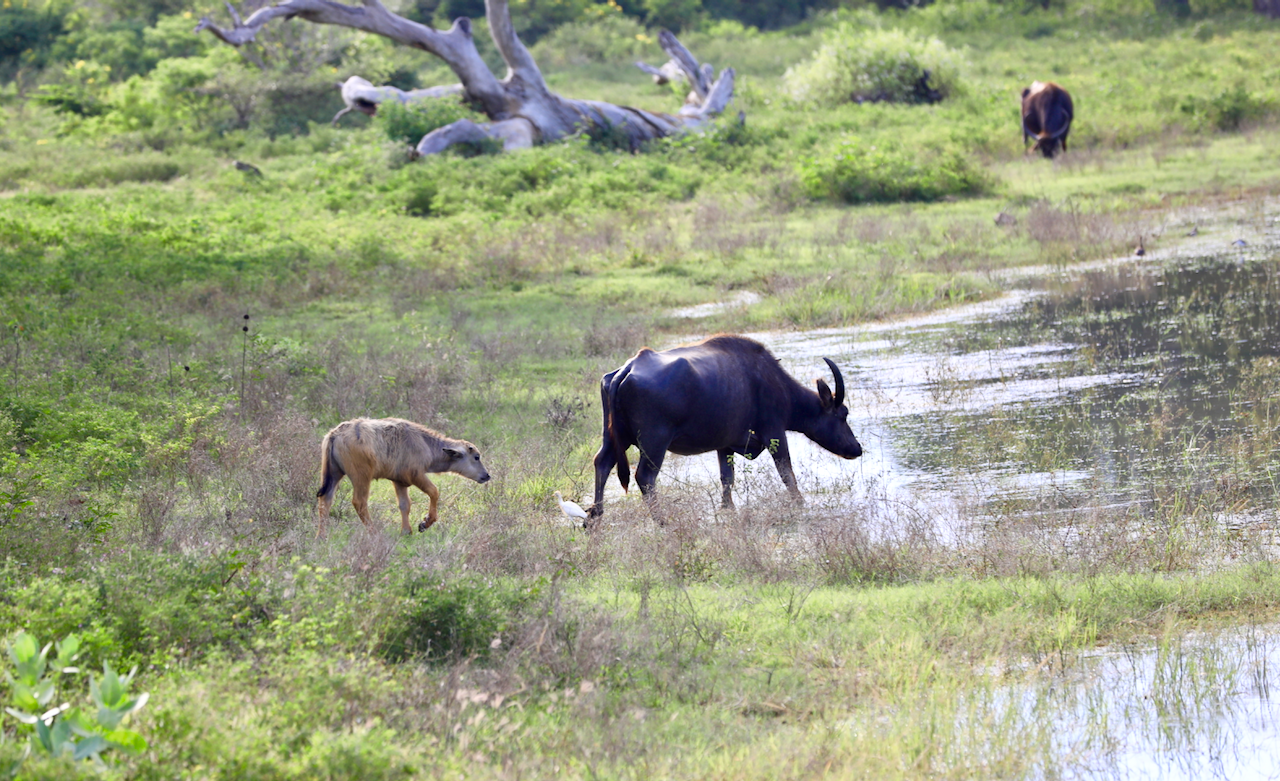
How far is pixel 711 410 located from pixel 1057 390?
3.90 m

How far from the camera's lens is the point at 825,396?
27.3ft

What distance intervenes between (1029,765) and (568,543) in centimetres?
293

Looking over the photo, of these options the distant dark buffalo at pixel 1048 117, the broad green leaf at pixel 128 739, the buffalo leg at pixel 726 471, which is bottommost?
the distant dark buffalo at pixel 1048 117

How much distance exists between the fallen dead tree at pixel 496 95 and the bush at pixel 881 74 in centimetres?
387

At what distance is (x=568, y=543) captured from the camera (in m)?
6.68

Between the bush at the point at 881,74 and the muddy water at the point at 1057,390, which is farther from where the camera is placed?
the bush at the point at 881,74

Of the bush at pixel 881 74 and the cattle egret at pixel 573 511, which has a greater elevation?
the cattle egret at pixel 573 511

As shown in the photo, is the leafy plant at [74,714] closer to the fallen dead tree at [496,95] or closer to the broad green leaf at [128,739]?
the broad green leaf at [128,739]

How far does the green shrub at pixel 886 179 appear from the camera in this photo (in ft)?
64.3

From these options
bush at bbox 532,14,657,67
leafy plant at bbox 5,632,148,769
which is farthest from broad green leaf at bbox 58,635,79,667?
bush at bbox 532,14,657,67

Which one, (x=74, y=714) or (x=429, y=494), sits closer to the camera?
(x=74, y=714)

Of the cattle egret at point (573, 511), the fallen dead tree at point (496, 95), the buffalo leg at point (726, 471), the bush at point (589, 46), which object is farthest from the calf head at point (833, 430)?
the bush at point (589, 46)

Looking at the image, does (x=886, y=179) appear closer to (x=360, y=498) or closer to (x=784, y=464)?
(x=784, y=464)

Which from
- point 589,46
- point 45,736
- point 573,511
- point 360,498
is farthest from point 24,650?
point 589,46
